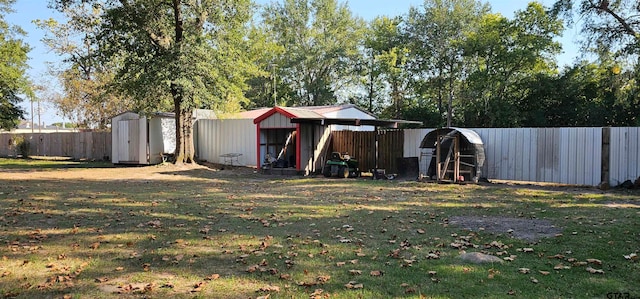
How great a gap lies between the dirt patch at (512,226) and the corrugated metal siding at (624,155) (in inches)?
267

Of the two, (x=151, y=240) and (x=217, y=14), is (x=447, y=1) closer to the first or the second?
(x=217, y=14)

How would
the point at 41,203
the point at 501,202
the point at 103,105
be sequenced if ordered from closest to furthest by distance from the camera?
the point at 41,203, the point at 501,202, the point at 103,105

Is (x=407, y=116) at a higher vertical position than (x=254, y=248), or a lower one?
higher

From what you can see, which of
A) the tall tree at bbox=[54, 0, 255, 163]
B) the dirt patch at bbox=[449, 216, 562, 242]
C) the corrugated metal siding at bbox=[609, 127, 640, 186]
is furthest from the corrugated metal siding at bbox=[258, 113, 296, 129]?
the dirt patch at bbox=[449, 216, 562, 242]

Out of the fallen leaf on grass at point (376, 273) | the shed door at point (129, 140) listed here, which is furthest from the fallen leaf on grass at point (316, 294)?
the shed door at point (129, 140)

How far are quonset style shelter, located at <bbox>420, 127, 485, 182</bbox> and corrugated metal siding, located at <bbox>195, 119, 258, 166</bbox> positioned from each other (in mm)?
8828

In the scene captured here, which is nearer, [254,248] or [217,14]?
[254,248]

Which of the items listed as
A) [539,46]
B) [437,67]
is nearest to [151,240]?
[539,46]

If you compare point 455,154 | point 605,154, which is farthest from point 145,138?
point 605,154

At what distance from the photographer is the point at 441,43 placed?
116 ft

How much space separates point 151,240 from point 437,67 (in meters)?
33.4

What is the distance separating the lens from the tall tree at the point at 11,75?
2756 cm

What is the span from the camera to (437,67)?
3644 cm

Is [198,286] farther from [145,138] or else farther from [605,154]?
[145,138]
